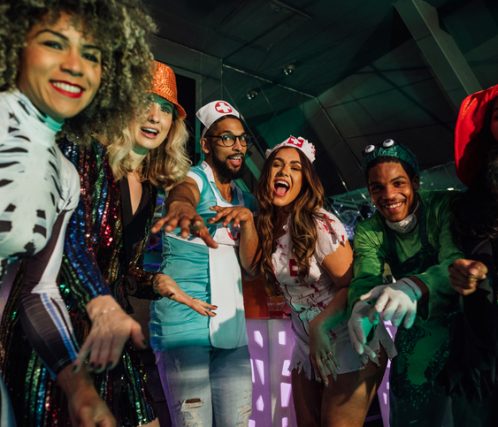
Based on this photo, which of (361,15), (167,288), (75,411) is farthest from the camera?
(361,15)

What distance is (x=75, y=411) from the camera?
2.69 feet

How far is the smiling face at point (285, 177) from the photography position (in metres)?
2.16

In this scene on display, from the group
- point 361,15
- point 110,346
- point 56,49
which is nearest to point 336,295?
point 110,346

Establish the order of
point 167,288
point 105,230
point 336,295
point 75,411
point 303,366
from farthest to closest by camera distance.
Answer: point 303,366, point 336,295, point 167,288, point 105,230, point 75,411

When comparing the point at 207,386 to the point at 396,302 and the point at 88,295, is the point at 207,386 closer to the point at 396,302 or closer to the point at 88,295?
the point at 396,302

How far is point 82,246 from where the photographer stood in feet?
3.27

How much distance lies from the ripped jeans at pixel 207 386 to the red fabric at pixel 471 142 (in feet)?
4.08

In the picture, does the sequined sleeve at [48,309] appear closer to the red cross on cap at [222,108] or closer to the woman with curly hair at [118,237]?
the woman with curly hair at [118,237]

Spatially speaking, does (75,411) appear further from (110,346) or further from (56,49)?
(56,49)

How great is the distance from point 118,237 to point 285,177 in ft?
3.53

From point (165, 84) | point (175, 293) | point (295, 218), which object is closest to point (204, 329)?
point (175, 293)

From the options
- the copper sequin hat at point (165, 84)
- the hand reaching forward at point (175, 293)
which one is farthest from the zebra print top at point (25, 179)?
the copper sequin hat at point (165, 84)

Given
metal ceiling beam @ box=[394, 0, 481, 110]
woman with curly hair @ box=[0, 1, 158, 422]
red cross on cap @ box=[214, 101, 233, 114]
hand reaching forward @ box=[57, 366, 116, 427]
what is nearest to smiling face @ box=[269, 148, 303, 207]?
red cross on cap @ box=[214, 101, 233, 114]

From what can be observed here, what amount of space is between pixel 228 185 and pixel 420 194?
2.96ft
